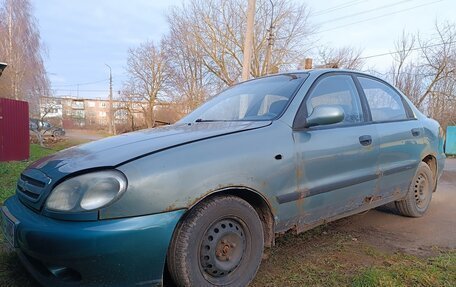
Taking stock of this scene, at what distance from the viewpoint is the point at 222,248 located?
221 cm

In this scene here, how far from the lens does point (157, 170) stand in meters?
1.95

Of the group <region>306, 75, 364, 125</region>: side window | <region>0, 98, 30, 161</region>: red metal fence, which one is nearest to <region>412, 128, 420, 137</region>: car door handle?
<region>306, 75, 364, 125</region>: side window

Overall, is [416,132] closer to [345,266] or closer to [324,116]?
[324,116]

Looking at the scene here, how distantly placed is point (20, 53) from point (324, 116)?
28.1m

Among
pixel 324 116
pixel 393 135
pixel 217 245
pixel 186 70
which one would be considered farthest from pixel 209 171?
pixel 186 70

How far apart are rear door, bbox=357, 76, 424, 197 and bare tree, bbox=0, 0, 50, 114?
25291 mm

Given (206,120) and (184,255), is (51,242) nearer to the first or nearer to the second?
(184,255)

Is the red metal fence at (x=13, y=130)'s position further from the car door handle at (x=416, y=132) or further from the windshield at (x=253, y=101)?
the car door handle at (x=416, y=132)

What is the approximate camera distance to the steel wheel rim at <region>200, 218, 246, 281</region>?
2.14 metres

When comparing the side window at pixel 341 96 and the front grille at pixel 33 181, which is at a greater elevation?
the side window at pixel 341 96

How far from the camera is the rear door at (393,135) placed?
11.0 feet

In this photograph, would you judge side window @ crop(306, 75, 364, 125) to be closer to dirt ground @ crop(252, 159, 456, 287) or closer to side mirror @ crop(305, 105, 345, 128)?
side mirror @ crop(305, 105, 345, 128)

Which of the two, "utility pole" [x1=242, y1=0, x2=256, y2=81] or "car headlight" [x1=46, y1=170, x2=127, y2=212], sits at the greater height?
"utility pole" [x1=242, y1=0, x2=256, y2=81]

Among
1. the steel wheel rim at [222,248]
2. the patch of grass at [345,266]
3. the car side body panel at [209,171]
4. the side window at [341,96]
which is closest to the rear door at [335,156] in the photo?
the side window at [341,96]
